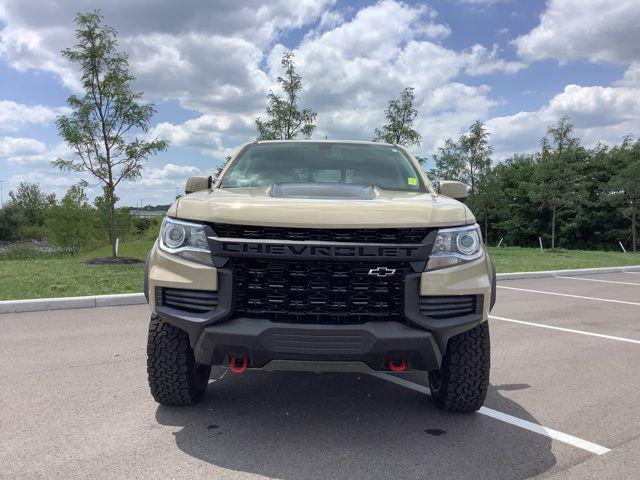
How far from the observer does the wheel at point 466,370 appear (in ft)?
10.2

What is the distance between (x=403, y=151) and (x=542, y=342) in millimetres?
2817

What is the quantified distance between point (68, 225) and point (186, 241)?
36.9 meters

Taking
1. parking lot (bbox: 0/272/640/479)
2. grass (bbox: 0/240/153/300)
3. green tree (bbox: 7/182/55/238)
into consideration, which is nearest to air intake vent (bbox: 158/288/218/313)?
parking lot (bbox: 0/272/640/479)

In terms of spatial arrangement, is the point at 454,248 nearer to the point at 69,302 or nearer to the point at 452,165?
the point at 69,302

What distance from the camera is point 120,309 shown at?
7.33 m

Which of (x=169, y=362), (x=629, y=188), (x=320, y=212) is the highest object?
(x=629, y=188)

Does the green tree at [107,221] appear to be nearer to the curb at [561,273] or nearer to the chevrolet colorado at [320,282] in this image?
the curb at [561,273]

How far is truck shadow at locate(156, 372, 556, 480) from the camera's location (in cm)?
267

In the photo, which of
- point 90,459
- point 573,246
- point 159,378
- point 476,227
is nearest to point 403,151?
point 476,227

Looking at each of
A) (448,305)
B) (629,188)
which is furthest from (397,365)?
(629,188)

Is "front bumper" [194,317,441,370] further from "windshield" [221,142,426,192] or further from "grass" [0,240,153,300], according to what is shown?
"grass" [0,240,153,300]

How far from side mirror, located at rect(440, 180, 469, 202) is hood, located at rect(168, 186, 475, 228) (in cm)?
88

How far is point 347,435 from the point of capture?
3.06 m

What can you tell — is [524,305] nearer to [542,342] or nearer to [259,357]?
[542,342]
